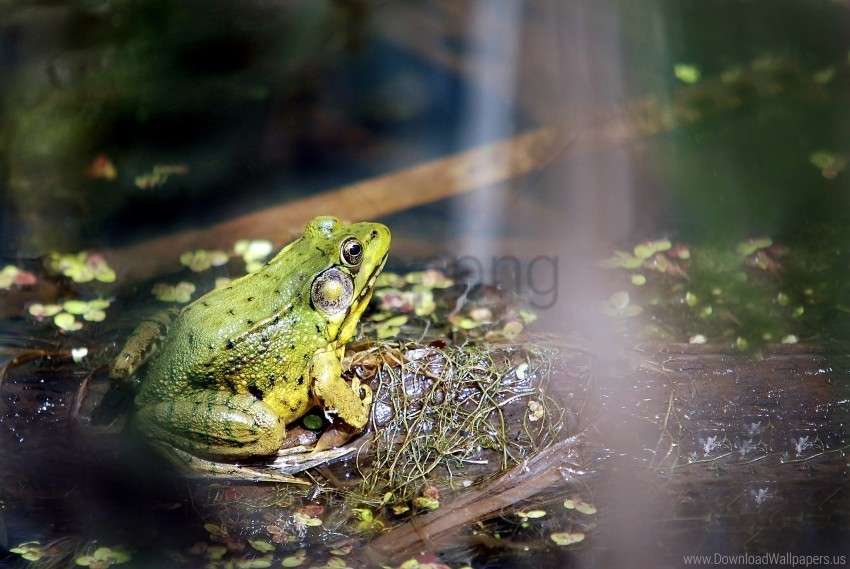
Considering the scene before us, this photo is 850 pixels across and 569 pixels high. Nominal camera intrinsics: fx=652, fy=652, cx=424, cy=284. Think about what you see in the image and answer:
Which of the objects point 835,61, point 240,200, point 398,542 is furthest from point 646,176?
point 398,542

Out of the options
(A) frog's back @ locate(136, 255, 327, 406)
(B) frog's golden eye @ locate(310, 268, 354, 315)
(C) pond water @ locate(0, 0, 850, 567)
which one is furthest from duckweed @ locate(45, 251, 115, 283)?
(B) frog's golden eye @ locate(310, 268, 354, 315)

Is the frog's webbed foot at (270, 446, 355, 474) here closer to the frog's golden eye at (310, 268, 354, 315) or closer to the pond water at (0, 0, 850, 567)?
the pond water at (0, 0, 850, 567)

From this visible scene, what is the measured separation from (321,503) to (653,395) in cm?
203

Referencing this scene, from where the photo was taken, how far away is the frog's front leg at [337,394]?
3787mm

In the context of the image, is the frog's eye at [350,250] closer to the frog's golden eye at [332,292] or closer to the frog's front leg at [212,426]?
the frog's golden eye at [332,292]

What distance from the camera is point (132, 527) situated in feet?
11.7

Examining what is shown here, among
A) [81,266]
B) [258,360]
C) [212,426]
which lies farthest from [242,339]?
[81,266]

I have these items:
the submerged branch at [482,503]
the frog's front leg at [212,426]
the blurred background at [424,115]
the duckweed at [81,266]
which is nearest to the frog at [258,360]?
the frog's front leg at [212,426]

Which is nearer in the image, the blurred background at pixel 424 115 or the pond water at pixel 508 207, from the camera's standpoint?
the pond water at pixel 508 207

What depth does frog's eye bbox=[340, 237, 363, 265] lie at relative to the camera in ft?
13.2

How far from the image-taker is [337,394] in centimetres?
379

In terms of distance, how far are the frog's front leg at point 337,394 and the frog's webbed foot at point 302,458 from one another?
8.6 inches

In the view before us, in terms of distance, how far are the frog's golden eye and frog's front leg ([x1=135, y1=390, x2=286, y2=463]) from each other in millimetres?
693

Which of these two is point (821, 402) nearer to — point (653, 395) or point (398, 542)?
point (653, 395)
